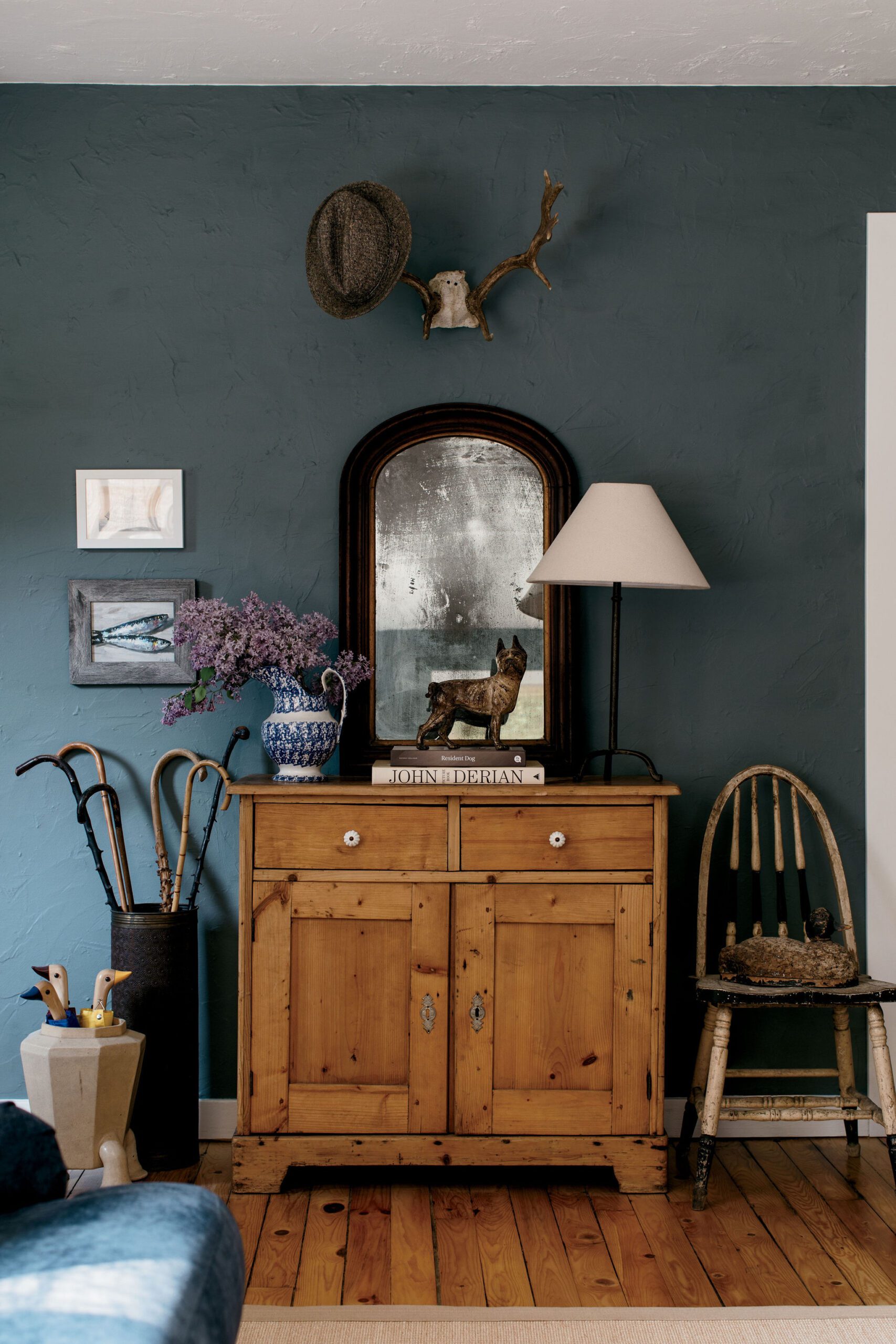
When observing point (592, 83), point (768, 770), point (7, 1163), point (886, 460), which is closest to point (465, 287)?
point (592, 83)

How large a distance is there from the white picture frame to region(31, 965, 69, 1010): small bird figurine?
3.66 feet

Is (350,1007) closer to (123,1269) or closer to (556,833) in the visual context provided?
(556,833)

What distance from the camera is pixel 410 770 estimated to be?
2568mm

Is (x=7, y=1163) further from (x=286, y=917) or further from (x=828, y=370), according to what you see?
(x=828, y=370)

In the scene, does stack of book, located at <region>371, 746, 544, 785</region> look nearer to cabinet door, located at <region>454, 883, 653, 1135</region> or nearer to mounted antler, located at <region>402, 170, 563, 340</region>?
cabinet door, located at <region>454, 883, 653, 1135</region>

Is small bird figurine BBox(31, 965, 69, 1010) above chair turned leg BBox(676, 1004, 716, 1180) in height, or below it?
above

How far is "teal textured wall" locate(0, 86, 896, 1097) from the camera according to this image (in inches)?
114

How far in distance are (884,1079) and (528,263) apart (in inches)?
87.4

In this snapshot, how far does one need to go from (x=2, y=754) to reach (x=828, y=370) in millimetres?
2528

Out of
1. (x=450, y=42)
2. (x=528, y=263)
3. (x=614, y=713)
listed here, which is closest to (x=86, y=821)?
(x=614, y=713)

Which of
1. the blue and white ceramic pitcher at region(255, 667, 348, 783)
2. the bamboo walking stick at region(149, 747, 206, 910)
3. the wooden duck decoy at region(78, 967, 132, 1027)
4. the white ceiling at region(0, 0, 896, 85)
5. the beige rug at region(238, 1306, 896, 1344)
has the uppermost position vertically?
the white ceiling at region(0, 0, 896, 85)

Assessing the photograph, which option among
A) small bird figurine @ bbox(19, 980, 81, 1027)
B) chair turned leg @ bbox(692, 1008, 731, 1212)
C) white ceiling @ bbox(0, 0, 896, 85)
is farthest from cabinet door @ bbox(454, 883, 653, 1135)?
white ceiling @ bbox(0, 0, 896, 85)

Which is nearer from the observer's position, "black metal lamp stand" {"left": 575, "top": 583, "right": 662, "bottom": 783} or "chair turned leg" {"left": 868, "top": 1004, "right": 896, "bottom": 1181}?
"chair turned leg" {"left": 868, "top": 1004, "right": 896, "bottom": 1181}

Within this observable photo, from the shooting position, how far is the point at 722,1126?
9.42 feet
